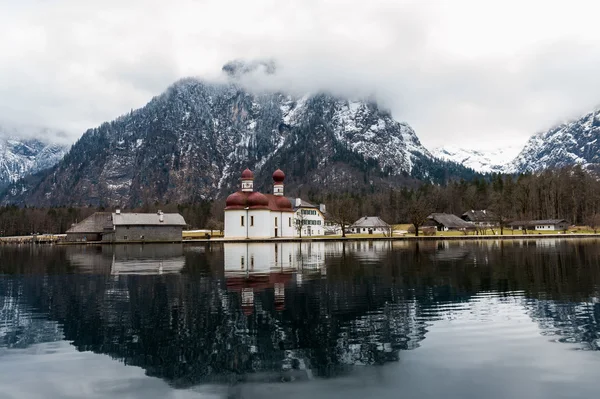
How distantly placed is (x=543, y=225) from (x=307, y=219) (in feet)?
200

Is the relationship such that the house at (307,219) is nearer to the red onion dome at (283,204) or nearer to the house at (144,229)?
the red onion dome at (283,204)

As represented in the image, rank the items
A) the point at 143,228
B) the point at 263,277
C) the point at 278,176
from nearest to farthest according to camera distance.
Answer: the point at 263,277 → the point at 143,228 → the point at 278,176

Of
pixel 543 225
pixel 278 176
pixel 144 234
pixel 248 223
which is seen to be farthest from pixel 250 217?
pixel 543 225

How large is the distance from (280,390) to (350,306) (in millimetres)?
11901

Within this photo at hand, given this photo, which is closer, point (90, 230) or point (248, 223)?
point (248, 223)

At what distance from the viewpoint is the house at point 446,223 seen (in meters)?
134

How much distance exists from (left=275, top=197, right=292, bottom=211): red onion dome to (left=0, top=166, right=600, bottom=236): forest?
1244 cm

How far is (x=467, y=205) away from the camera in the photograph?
528 ft

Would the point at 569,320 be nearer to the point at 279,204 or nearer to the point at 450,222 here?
the point at 279,204

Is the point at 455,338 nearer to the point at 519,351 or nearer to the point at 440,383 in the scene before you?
the point at 519,351

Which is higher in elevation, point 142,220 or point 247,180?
point 247,180

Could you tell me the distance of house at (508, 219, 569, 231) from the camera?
125 m

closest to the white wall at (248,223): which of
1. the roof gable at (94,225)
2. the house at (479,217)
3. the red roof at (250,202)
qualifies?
the red roof at (250,202)

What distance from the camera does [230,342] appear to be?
1820 cm
